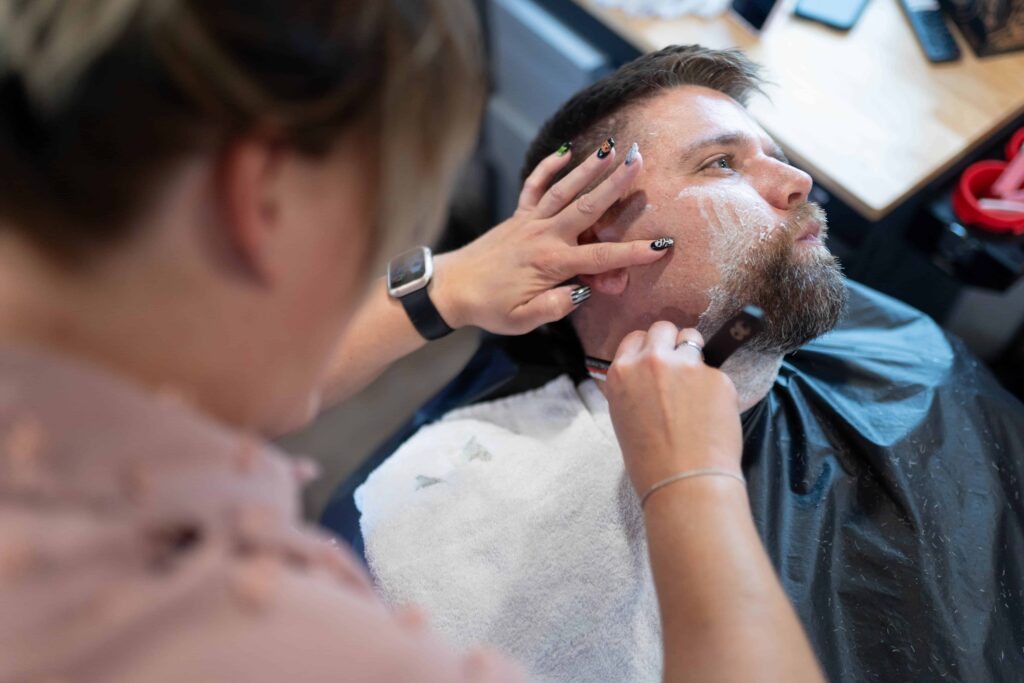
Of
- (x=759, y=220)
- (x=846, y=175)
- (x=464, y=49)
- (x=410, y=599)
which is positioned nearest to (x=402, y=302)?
(x=410, y=599)

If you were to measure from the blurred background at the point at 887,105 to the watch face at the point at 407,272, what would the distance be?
2.27 feet

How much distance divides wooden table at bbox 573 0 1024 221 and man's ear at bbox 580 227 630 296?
49 cm

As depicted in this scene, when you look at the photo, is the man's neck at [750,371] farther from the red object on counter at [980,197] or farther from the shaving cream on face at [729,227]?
the red object on counter at [980,197]

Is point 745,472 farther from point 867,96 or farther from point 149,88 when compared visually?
point 149,88

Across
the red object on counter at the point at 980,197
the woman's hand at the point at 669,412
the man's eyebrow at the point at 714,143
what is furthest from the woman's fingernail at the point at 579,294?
the red object on counter at the point at 980,197

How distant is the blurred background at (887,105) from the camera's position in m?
1.40

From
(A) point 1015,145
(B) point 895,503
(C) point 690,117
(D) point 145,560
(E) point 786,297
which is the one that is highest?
(D) point 145,560

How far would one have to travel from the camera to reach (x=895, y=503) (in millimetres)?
1175

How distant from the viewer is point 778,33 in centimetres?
160

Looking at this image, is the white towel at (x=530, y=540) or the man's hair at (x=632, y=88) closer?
the white towel at (x=530, y=540)

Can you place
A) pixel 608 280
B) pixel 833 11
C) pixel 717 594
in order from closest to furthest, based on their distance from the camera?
pixel 717 594 → pixel 608 280 → pixel 833 11

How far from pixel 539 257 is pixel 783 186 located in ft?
1.32

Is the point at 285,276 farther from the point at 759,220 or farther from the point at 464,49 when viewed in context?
the point at 759,220

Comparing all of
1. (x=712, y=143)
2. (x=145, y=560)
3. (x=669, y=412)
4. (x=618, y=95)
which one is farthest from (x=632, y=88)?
(x=145, y=560)
